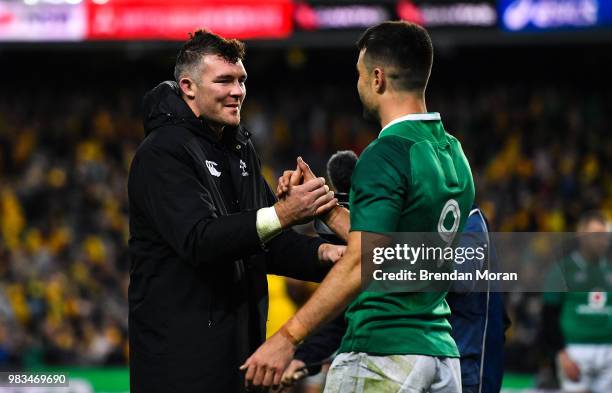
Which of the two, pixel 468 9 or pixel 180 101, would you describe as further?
pixel 468 9

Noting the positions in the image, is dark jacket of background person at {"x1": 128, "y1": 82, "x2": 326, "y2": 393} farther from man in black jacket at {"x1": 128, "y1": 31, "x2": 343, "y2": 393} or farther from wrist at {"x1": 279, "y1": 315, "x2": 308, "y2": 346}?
wrist at {"x1": 279, "y1": 315, "x2": 308, "y2": 346}

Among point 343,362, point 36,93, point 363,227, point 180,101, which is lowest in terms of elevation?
point 343,362

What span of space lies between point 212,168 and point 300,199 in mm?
495

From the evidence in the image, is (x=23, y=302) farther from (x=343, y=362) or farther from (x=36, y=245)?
(x=343, y=362)

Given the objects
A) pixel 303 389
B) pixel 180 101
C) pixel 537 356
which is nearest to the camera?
pixel 180 101

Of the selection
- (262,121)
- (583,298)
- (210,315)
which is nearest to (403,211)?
(210,315)

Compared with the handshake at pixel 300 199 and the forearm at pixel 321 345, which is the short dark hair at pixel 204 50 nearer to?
the handshake at pixel 300 199

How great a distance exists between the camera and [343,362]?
358 cm

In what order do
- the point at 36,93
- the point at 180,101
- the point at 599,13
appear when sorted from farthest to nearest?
the point at 36,93 < the point at 599,13 < the point at 180,101

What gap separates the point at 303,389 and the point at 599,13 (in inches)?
323

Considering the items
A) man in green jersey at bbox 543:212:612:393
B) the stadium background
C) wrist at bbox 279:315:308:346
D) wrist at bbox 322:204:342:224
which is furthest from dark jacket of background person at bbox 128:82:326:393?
the stadium background

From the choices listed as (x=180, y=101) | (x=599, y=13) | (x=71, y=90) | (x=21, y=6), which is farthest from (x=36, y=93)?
(x=180, y=101)

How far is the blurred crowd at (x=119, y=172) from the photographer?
14188mm

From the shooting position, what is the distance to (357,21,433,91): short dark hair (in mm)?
3682
